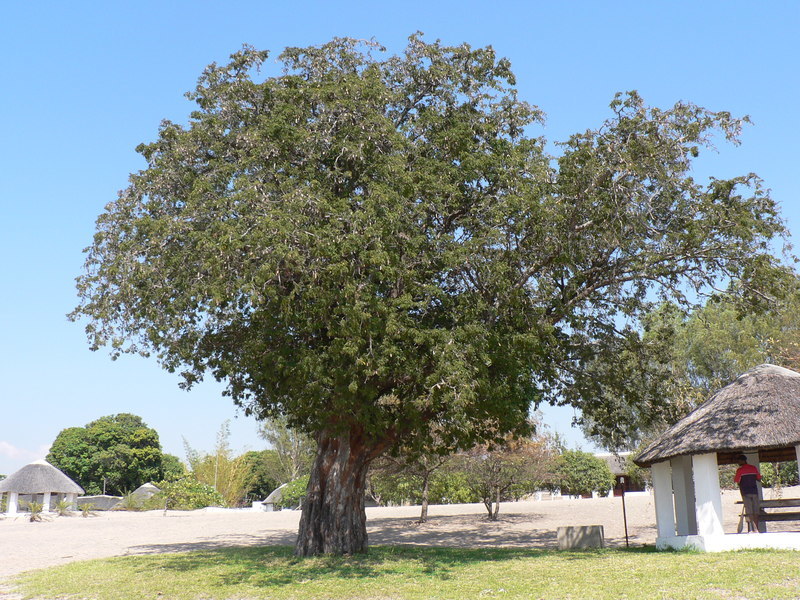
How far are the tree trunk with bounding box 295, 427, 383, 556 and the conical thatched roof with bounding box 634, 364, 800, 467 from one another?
7377 mm

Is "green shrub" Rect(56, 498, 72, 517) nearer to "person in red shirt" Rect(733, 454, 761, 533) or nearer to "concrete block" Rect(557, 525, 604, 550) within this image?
"concrete block" Rect(557, 525, 604, 550)

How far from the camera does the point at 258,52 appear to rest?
18.3 meters

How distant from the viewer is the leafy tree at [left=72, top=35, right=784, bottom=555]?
14508mm

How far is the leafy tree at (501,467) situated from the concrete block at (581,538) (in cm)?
977

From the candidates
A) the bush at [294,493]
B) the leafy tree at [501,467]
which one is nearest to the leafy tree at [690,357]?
the leafy tree at [501,467]

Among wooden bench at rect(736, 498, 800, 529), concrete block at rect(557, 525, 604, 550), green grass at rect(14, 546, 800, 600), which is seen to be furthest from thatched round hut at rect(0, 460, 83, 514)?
wooden bench at rect(736, 498, 800, 529)

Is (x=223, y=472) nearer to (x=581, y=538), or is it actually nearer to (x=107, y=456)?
(x=107, y=456)

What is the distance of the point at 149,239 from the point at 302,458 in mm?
50116

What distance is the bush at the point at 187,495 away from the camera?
4478 centimetres

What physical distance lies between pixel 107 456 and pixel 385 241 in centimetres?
6218

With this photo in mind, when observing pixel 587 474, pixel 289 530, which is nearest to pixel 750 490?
pixel 289 530

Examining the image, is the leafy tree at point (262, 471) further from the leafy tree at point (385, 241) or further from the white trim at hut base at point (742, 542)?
the white trim at hut base at point (742, 542)

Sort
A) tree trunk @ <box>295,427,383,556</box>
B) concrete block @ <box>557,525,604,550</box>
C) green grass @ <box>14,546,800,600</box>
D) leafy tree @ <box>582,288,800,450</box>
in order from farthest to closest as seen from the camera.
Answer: leafy tree @ <box>582,288,800,450</box>, concrete block @ <box>557,525,604,550</box>, tree trunk @ <box>295,427,383,556</box>, green grass @ <box>14,546,800,600</box>

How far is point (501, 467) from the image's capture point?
95.7 ft
